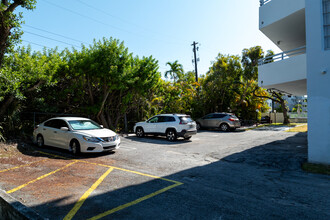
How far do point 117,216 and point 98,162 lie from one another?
4.28 metres

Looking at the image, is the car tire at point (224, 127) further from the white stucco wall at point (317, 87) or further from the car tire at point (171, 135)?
the white stucco wall at point (317, 87)

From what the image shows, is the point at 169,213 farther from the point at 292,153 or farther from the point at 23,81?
the point at 23,81

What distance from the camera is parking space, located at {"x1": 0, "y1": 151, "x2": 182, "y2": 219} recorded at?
4.10 meters

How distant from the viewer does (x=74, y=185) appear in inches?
211

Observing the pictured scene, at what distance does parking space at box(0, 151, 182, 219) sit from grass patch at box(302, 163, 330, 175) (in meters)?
4.39

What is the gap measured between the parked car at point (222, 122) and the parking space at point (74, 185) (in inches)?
578

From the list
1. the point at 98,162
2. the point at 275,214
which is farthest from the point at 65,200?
the point at 275,214

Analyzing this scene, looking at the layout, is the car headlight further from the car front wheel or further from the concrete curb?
the car front wheel

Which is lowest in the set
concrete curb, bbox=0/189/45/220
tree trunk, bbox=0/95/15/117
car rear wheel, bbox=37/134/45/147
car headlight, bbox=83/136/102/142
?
concrete curb, bbox=0/189/45/220

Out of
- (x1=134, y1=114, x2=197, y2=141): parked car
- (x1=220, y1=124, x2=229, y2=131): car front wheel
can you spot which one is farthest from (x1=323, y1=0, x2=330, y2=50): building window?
(x1=220, y1=124, x2=229, y2=131): car front wheel

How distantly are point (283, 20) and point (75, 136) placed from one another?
9997 millimetres

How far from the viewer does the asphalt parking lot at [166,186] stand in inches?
156

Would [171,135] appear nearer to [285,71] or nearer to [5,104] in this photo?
[285,71]

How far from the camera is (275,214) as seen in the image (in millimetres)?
3875
